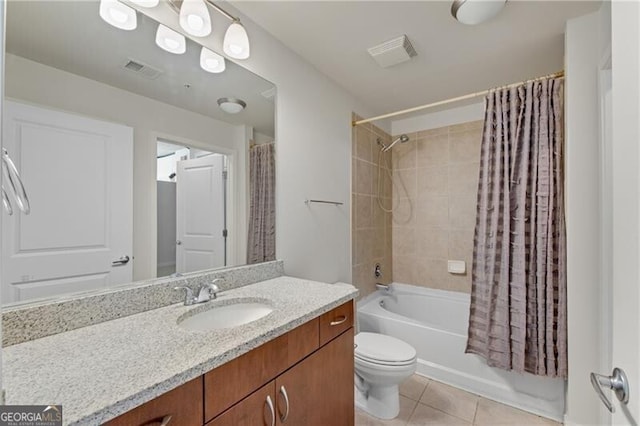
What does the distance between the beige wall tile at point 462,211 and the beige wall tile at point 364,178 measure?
33.4 inches

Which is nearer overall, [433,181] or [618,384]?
[618,384]

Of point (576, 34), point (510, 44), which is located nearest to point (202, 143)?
point (510, 44)

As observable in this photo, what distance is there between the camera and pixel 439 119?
2.91 m

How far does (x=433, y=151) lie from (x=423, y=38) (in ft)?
4.57

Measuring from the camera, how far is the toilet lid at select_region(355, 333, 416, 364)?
1.67 m

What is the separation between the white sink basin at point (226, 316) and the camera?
44.2 inches

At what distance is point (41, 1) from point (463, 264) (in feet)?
10.4

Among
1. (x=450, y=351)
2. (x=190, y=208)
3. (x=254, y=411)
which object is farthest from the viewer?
(x=450, y=351)

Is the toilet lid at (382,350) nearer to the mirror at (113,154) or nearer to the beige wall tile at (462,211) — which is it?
the mirror at (113,154)

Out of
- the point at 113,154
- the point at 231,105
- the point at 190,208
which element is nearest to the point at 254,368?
the point at 190,208

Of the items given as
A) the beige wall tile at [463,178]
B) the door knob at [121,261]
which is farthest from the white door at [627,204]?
the beige wall tile at [463,178]

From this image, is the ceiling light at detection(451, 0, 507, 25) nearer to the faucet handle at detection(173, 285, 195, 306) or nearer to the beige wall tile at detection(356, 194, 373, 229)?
the beige wall tile at detection(356, 194, 373, 229)

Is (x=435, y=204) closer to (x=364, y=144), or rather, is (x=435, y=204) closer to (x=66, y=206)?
(x=364, y=144)

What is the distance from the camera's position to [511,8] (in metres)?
1.47
